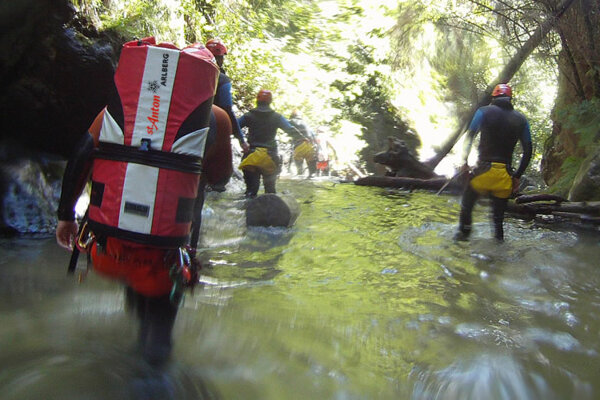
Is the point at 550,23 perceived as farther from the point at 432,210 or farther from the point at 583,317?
the point at 583,317

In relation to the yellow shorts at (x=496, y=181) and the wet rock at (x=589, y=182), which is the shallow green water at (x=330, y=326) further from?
the wet rock at (x=589, y=182)

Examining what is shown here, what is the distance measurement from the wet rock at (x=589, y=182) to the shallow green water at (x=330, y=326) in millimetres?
2327

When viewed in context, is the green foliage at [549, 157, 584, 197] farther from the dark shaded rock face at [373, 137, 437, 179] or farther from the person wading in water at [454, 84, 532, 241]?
the dark shaded rock face at [373, 137, 437, 179]

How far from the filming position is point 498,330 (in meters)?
3.08

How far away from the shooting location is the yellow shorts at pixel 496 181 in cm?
528

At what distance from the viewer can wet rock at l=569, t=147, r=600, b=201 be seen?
7.20 metres

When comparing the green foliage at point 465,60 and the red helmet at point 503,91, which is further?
the green foliage at point 465,60

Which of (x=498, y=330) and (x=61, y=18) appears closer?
(x=498, y=330)

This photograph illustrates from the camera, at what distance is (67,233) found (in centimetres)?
208

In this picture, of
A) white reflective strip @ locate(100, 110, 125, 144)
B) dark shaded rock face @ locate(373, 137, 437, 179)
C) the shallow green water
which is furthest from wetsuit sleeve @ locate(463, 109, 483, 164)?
dark shaded rock face @ locate(373, 137, 437, 179)

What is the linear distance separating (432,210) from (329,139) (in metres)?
12.1

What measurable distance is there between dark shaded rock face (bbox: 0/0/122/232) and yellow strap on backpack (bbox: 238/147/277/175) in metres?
2.26

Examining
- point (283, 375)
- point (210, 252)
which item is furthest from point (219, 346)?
point (210, 252)

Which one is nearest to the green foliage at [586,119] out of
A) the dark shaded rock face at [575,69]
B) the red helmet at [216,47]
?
the dark shaded rock face at [575,69]
